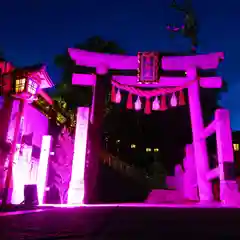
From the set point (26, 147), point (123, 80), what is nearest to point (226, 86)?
point (123, 80)

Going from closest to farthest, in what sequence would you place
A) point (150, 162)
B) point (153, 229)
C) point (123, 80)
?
point (153, 229)
point (123, 80)
point (150, 162)

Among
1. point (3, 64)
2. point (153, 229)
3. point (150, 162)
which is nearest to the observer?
point (153, 229)

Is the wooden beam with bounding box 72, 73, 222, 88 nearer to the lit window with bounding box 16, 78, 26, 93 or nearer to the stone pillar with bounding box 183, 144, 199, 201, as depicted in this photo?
the stone pillar with bounding box 183, 144, 199, 201

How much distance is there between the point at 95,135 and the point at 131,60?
419 centimetres

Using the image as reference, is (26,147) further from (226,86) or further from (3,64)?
(226,86)

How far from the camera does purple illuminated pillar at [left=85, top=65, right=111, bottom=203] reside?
1220 centimetres

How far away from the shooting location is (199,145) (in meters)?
14.2

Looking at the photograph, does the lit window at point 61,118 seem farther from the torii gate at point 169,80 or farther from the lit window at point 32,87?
the lit window at point 32,87

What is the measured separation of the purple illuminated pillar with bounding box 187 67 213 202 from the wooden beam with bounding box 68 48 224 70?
0.51 m

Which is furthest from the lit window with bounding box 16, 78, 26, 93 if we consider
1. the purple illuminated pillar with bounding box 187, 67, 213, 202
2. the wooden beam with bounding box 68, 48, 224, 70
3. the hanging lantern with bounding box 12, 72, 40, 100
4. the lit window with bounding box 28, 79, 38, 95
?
the purple illuminated pillar with bounding box 187, 67, 213, 202

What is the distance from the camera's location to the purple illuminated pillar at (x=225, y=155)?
38.2 feet

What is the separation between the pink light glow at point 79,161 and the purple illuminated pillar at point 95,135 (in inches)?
14.4

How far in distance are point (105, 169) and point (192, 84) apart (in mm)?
7444

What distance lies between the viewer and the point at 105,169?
18234 millimetres
